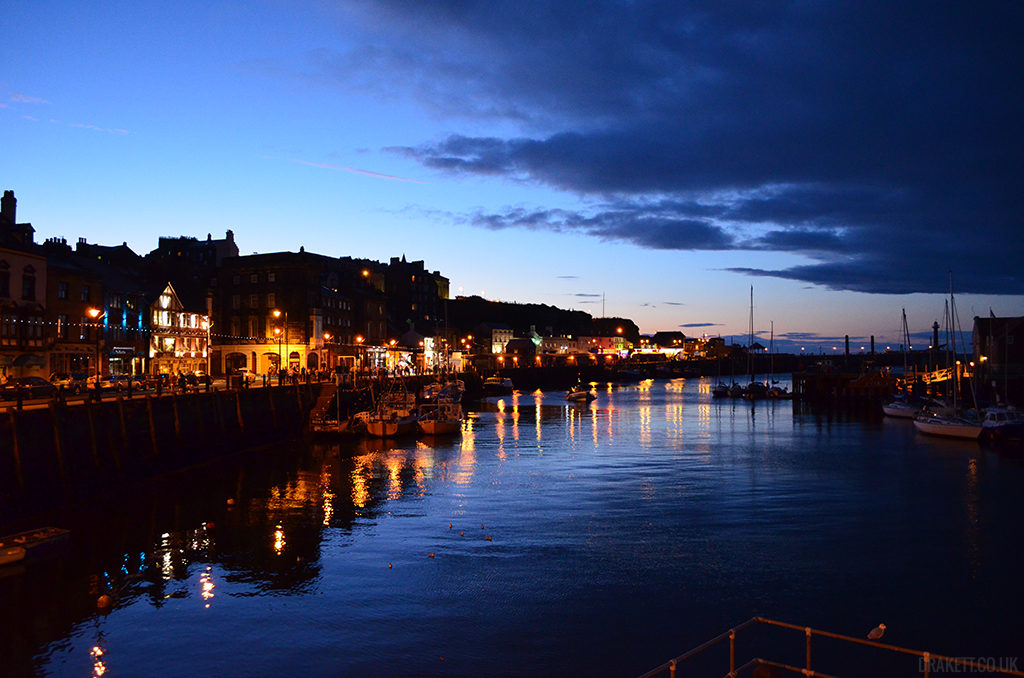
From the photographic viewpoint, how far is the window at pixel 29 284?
2096 inches

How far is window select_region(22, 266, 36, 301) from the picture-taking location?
5325 cm

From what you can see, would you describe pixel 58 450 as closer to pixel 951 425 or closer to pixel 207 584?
pixel 207 584

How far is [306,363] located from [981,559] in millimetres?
78421

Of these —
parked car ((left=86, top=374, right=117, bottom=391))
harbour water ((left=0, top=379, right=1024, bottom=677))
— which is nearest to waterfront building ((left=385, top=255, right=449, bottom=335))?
parked car ((left=86, top=374, right=117, bottom=391))

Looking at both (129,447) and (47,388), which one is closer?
(129,447)

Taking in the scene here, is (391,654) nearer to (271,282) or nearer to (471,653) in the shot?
(471,653)

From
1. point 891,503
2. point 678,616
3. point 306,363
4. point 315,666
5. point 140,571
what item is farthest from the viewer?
point 306,363

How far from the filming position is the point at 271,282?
9294cm

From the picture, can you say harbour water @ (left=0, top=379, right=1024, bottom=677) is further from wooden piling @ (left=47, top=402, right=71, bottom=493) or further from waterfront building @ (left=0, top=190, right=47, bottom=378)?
waterfront building @ (left=0, top=190, right=47, bottom=378)

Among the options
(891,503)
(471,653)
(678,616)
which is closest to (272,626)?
(471,653)

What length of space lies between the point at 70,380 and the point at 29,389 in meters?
12.9

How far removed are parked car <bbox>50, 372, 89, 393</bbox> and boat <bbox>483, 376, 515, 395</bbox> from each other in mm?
87506

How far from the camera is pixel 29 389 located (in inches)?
1592

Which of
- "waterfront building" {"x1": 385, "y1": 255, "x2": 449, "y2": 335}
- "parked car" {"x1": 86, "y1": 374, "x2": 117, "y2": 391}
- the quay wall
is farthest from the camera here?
"waterfront building" {"x1": 385, "y1": 255, "x2": 449, "y2": 335}
